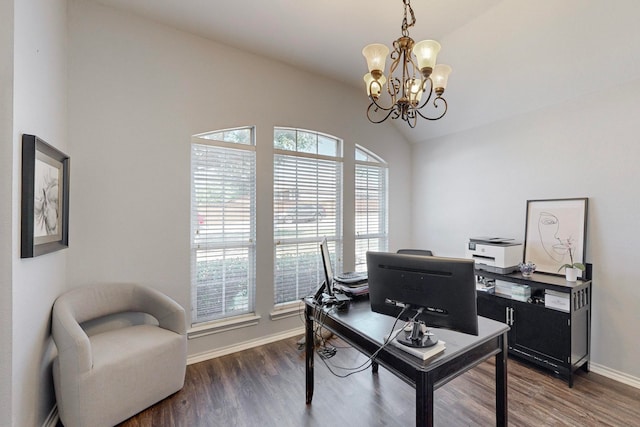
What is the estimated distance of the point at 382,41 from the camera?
106 inches

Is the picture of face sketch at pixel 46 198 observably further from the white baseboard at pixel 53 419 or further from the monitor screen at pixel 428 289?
the monitor screen at pixel 428 289

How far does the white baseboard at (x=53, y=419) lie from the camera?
5.99 feet

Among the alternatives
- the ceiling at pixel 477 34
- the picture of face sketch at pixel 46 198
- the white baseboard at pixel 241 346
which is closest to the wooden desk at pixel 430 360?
the white baseboard at pixel 241 346

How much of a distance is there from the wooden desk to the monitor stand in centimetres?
6

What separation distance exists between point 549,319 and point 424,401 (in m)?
1.96

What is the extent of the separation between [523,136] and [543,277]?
1.47 metres

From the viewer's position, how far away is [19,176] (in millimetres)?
1521

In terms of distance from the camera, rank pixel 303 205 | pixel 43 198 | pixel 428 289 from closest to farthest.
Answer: pixel 428 289 → pixel 43 198 → pixel 303 205

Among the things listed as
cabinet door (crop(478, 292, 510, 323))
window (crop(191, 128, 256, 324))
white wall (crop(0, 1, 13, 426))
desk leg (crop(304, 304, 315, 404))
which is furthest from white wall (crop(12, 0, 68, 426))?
cabinet door (crop(478, 292, 510, 323))

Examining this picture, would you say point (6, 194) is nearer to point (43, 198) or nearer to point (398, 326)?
point (43, 198)

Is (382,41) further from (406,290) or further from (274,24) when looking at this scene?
(406,290)

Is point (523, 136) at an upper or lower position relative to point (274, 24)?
lower

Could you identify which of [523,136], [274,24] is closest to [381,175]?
[523,136]

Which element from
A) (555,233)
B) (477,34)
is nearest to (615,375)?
(555,233)
